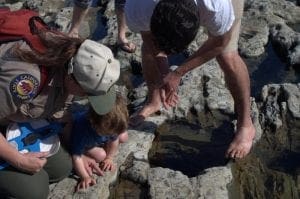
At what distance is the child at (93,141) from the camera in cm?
392

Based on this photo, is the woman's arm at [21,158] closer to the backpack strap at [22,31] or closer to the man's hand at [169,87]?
the backpack strap at [22,31]

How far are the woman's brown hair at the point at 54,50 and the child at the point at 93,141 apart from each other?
0.57 metres

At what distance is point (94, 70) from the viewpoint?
3.42m

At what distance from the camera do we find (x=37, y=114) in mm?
3732

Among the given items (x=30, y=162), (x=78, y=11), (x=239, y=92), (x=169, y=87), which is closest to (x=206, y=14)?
(x=169, y=87)

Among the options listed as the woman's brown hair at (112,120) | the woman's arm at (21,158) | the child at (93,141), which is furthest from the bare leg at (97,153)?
the woman's arm at (21,158)

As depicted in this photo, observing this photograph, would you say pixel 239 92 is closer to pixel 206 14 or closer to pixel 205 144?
pixel 205 144

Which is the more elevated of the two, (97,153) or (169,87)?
(169,87)

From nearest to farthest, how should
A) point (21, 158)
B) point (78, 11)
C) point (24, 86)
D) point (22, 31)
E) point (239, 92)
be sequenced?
point (24, 86) < point (22, 31) < point (21, 158) < point (239, 92) < point (78, 11)

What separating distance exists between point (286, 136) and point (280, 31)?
1998mm

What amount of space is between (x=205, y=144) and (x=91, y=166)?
1105mm

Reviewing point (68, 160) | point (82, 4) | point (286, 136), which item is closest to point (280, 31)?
point (286, 136)

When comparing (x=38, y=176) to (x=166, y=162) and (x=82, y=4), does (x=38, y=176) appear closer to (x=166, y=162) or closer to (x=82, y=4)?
(x=166, y=162)

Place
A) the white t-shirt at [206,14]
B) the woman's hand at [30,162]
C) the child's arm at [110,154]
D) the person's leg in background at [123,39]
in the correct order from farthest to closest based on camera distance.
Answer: the person's leg in background at [123,39], the child's arm at [110,154], the white t-shirt at [206,14], the woman's hand at [30,162]
